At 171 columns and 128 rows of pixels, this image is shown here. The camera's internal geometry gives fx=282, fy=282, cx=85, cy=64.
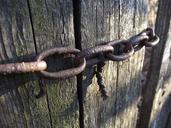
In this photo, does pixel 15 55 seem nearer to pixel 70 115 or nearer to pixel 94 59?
pixel 94 59

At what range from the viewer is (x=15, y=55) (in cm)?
106

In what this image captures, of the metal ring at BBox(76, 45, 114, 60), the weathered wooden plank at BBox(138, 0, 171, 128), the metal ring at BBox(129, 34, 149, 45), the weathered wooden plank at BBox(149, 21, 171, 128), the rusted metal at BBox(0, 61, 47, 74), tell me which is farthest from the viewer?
the weathered wooden plank at BBox(149, 21, 171, 128)

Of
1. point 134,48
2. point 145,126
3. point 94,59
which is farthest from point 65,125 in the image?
point 145,126

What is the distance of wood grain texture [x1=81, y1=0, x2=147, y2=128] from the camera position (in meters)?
1.19

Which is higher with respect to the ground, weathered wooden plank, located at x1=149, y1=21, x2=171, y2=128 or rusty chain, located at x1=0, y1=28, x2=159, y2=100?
rusty chain, located at x1=0, y1=28, x2=159, y2=100

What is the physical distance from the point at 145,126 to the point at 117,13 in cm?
130

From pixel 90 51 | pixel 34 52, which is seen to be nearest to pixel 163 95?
pixel 90 51

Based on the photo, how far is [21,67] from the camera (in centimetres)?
99

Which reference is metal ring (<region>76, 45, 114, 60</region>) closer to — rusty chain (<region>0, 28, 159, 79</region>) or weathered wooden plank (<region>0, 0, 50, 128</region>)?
rusty chain (<region>0, 28, 159, 79</region>)

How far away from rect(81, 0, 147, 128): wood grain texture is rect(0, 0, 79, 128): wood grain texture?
0.08 m

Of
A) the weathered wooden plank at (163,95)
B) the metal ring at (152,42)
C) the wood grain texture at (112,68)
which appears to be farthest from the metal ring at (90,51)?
the weathered wooden plank at (163,95)

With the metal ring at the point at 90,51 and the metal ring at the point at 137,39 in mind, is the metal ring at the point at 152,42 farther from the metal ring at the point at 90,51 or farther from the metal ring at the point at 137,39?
the metal ring at the point at 90,51

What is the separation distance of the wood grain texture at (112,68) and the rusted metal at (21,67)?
0.28 metres

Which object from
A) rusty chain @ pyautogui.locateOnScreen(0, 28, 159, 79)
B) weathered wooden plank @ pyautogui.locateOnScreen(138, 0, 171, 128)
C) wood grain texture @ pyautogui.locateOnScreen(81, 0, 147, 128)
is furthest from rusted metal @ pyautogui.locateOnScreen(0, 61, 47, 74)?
weathered wooden plank @ pyautogui.locateOnScreen(138, 0, 171, 128)
